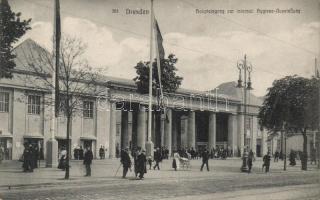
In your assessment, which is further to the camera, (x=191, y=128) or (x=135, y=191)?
(x=191, y=128)

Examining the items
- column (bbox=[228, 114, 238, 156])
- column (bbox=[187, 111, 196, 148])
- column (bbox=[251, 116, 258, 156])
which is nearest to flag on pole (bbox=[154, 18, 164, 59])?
column (bbox=[187, 111, 196, 148])

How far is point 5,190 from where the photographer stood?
18812 mm

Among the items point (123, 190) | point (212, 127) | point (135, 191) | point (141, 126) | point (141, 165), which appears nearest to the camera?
point (135, 191)

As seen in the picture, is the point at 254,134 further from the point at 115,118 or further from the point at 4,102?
the point at 4,102

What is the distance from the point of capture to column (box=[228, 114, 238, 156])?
235 feet

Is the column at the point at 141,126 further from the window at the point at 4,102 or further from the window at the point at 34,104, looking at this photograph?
the window at the point at 4,102

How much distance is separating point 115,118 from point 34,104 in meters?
11.4

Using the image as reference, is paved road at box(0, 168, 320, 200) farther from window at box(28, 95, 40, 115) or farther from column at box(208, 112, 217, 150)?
column at box(208, 112, 217, 150)

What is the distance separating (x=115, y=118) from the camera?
175 ft

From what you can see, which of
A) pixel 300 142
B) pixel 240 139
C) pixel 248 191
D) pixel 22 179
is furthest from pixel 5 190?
pixel 300 142

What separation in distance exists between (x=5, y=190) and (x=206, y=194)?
740 centimetres

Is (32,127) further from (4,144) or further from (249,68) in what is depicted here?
(249,68)

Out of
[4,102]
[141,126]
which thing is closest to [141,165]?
[4,102]

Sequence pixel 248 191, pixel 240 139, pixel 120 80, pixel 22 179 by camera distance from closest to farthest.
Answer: pixel 248 191 → pixel 22 179 → pixel 120 80 → pixel 240 139
